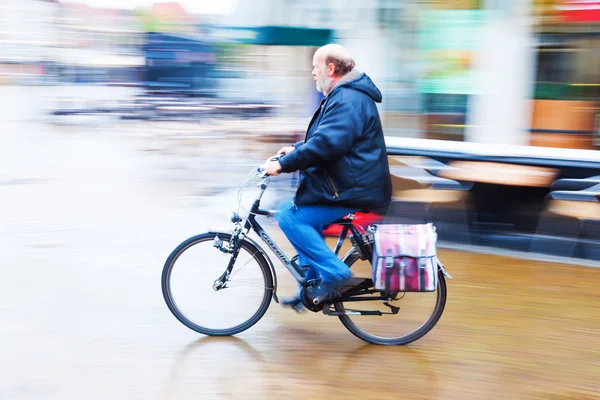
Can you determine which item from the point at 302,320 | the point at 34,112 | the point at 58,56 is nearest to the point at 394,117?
the point at 302,320

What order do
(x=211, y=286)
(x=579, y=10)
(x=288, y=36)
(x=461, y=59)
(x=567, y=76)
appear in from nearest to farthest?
(x=211, y=286) → (x=579, y=10) → (x=567, y=76) → (x=461, y=59) → (x=288, y=36)

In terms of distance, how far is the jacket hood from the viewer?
4.00 meters

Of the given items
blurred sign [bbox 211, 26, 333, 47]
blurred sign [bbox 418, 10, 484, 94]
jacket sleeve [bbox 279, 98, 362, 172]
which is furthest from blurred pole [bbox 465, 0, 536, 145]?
jacket sleeve [bbox 279, 98, 362, 172]

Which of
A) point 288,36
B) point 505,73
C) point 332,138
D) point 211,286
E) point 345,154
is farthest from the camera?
point 288,36

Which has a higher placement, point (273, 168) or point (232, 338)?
point (273, 168)

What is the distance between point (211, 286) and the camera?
14.6 ft

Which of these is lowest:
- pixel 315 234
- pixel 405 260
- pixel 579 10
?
pixel 405 260

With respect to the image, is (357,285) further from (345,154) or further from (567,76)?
(567,76)

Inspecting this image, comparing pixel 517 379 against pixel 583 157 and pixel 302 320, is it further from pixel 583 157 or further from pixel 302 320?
pixel 583 157

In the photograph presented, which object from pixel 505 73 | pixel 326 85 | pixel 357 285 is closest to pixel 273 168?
pixel 326 85

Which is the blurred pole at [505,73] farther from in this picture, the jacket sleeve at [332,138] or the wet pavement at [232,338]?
the jacket sleeve at [332,138]

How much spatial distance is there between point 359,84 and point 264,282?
4.47 ft

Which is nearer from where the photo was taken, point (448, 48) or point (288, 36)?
point (448, 48)

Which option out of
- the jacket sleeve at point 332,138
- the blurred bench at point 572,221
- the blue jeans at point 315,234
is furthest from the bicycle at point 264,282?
the blurred bench at point 572,221
